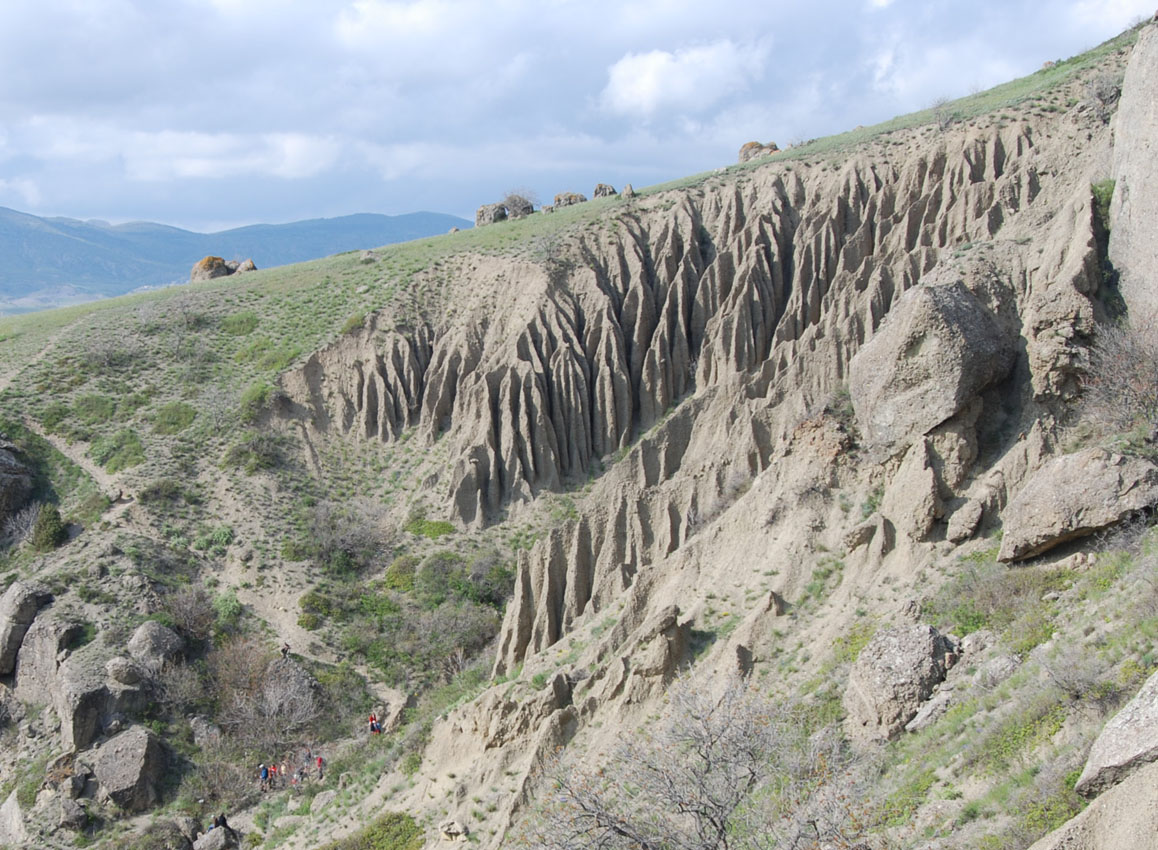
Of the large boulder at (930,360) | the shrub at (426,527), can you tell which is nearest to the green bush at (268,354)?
the shrub at (426,527)

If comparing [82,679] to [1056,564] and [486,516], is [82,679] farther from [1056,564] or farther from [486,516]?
[1056,564]

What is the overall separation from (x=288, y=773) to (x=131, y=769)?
4736 mm

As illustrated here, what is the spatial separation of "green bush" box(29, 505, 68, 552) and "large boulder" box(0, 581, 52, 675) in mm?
2983

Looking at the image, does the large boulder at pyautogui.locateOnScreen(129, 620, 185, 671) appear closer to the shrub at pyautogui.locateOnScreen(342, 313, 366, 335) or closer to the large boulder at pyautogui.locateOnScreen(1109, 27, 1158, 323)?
the shrub at pyautogui.locateOnScreen(342, 313, 366, 335)

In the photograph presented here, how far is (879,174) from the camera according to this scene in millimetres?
44844

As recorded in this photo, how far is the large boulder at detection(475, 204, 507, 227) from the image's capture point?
6669 centimetres

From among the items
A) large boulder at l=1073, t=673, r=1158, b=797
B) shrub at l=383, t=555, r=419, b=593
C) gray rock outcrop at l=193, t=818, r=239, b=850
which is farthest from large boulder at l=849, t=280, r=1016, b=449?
shrub at l=383, t=555, r=419, b=593

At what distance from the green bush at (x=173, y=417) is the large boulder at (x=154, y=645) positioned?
543 inches

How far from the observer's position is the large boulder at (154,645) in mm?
32094

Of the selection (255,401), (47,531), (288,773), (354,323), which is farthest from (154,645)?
(354,323)

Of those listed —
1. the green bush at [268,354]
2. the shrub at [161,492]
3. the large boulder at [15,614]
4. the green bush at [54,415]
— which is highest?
the green bush at [268,354]

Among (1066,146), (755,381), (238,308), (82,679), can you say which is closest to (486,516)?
(755,381)

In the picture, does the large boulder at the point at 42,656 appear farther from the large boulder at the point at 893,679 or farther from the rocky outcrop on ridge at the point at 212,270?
the rocky outcrop on ridge at the point at 212,270

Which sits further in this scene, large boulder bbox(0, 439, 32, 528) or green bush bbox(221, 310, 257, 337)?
green bush bbox(221, 310, 257, 337)
